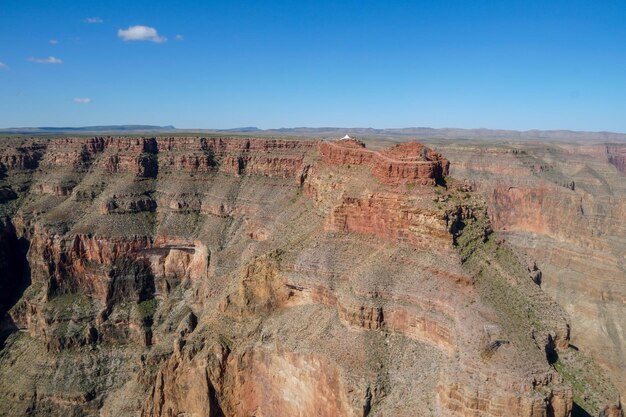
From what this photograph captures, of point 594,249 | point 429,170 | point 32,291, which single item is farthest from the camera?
point 594,249

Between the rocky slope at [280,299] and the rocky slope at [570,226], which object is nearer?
the rocky slope at [280,299]

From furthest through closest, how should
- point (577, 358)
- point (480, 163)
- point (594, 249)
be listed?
point (480, 163) → point (594, 249) → point (577, 358)

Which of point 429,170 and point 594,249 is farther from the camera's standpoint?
point 594,249

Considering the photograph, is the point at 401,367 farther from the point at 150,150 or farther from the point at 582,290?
the point at 150,150

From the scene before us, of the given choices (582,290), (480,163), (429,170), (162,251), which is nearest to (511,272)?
(429,170)

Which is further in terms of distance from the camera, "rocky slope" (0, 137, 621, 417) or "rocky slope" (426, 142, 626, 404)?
"rocky slope" (426, 142, 626, 404)

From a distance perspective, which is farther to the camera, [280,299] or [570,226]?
[570,226]

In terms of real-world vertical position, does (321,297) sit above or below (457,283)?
below

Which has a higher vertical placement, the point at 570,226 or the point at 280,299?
the point at 280,299
